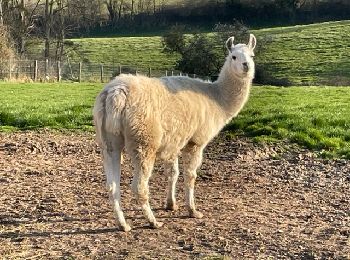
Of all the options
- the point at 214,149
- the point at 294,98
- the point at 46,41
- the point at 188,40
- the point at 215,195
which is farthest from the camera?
the point at 188,40

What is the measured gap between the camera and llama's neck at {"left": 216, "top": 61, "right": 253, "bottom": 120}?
26.9ft

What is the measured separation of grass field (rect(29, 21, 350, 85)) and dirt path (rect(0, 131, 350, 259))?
32.7 meters

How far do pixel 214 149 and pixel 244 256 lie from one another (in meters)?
5.99

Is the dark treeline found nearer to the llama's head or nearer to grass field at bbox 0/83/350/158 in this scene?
grass field at bbox 0/83/350/158

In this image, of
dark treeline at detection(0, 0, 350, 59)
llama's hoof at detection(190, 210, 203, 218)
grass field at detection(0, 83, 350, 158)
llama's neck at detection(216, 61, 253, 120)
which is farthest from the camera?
dark treeline at detection(0, 0, 350, 59)

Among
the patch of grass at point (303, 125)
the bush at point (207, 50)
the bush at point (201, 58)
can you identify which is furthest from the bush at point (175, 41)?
the patch of grass at point (303, 125)

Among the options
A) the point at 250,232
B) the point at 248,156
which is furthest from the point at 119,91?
the point at 248,156

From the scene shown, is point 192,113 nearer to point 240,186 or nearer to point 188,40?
point 240,186

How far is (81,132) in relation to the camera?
13508 mm

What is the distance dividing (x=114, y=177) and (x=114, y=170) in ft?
0.29

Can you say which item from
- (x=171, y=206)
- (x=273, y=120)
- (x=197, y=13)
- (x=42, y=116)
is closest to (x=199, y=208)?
(x=171, y=206)

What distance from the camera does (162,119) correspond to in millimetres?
6836

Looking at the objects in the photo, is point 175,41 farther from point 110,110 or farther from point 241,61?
point 110,110

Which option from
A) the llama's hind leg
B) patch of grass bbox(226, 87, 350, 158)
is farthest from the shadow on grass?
the llama's hind leg
